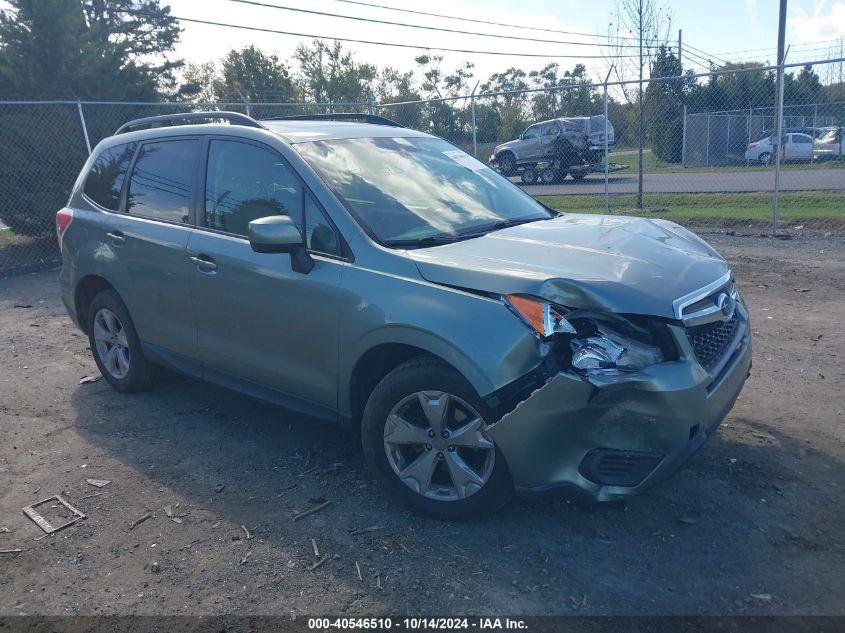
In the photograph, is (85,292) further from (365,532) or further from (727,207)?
(727,207)

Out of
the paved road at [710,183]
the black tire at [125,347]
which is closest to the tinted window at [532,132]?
the paved road at [710,183]

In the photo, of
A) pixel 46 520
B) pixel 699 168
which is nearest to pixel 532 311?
pixel 46 520

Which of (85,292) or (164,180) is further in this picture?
(85,292)

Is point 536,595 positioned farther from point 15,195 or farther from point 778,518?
point 15,195

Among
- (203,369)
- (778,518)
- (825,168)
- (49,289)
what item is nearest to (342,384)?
(203,369)

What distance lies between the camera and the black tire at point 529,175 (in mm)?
20859

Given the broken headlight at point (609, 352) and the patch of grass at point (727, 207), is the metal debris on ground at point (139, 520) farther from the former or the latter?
the patch of grass at point (727, 207)

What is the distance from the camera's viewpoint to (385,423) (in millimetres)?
3496

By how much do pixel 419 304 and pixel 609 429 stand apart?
1.01m

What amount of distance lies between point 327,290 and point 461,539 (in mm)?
1392

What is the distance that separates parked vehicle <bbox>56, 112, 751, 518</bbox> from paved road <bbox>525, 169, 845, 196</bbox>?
40.5 ft

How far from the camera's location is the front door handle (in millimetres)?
4273

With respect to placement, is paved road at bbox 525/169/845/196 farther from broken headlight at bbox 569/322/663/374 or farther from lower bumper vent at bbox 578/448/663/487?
lower bumper vent at bbox 578/448/663/487

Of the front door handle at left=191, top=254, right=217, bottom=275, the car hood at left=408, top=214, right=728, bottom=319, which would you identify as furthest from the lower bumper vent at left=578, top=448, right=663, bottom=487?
the front door handle at left=191, top=254, right=217, bottom=275
